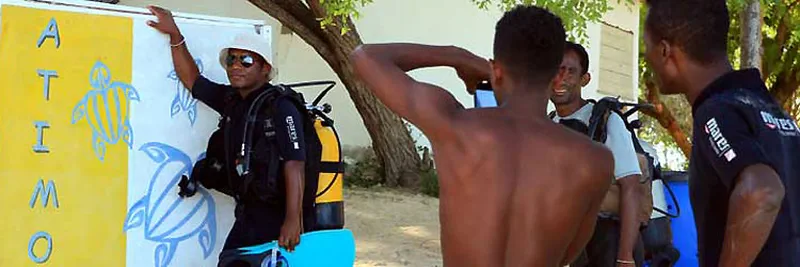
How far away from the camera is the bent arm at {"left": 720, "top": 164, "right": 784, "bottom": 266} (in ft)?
9.00

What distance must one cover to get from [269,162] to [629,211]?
4.92 ft

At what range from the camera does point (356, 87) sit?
34.6 ft

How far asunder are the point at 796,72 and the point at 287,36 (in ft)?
32.8

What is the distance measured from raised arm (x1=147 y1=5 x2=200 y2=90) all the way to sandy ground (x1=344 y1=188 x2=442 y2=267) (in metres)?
3.23

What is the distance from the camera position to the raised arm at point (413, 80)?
9.44 feet

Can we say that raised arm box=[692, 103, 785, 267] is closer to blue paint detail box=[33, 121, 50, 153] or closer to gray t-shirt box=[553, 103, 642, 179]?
gray t-shirt box=[553, 103, 642, 179]

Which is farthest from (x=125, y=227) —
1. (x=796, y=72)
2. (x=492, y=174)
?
(x=796, y=72)

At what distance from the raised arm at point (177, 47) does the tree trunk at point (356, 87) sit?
199 inches

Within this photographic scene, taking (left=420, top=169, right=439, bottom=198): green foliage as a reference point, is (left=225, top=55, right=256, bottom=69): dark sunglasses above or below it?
above

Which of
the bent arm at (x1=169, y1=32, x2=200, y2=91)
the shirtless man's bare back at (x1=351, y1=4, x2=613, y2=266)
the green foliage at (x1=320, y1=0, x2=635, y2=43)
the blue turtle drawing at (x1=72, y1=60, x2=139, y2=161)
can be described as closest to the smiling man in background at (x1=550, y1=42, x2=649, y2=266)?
the shirtless man's bare back at (x1=351, y1=4, x2=613, y2=266)

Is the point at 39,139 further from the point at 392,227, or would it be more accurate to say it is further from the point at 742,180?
the point at 392,227

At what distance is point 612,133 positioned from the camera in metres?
4.35

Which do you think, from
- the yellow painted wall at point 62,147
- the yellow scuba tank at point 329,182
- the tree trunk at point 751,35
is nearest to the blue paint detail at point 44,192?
the yellow painted wall at point 62,147

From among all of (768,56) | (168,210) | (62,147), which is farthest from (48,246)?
(768,56)
